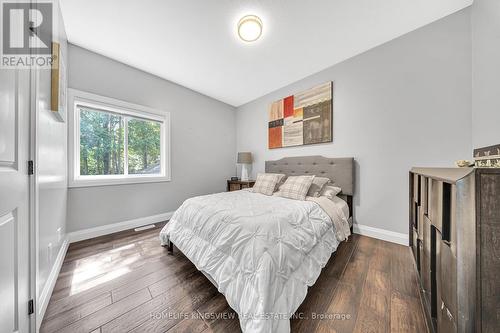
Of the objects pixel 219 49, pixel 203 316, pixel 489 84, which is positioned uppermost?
pixel 219 49

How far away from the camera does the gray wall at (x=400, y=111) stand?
1.76m

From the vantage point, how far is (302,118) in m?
2.95

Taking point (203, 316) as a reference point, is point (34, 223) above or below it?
above

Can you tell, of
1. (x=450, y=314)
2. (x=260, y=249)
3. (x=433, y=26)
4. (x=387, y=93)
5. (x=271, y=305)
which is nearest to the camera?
(x=450, y=314)

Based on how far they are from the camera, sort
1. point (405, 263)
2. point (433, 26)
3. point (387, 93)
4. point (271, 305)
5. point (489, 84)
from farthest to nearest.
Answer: point (387, 93), point (433, 26), point (405, 263), point (489, 84), point (271, 305)

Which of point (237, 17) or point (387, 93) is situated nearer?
point (237, 17)

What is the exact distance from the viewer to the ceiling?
1.65 meters

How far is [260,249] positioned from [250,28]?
87.7 inches

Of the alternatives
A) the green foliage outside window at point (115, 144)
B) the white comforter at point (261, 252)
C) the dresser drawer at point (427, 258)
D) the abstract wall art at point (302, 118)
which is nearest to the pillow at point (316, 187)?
the white comforter at point (261, 252)

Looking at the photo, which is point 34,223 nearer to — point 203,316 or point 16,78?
point 16,78

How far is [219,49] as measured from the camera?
7.33 feet

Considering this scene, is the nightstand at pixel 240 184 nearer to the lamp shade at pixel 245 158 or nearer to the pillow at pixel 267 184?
the lamp shade at pixel 245 158

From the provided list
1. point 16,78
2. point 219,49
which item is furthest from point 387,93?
point 16,78

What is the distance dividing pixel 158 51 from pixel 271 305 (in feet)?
10.0
